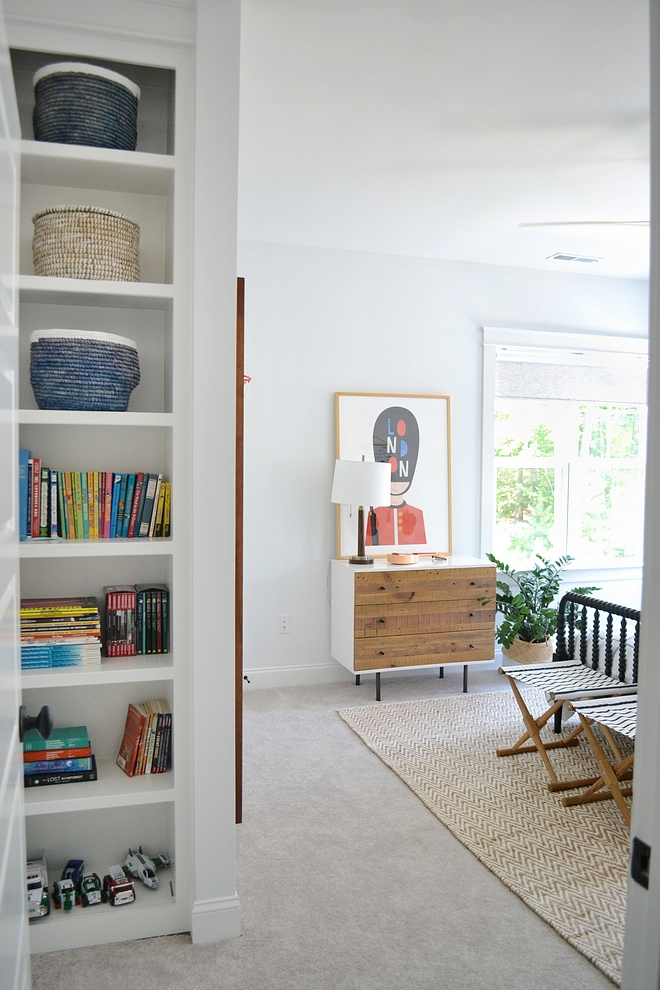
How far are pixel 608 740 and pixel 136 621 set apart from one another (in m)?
Answer: 1.86

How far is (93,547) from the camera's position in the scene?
85.6 inches

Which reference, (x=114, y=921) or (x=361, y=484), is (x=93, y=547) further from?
(x=361, y=484)

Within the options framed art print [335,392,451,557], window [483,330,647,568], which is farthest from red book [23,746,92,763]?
window [483,330,647,568]

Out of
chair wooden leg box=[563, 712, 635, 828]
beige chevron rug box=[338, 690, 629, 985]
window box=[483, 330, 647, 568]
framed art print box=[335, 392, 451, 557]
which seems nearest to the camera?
beige chevron rug box=[338, 690, 629, 985]

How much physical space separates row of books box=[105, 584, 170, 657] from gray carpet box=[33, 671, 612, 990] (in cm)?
84

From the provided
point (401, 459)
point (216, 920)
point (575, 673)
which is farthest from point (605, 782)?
point (401, 459)

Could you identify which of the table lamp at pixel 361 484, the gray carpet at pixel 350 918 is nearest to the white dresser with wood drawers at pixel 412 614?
the table lamp at pixel 361 484

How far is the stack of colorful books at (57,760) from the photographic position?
223cm

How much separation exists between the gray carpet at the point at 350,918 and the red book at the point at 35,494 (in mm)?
1200

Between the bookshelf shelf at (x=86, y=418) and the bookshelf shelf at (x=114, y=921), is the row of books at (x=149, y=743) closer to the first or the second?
the bookshelf shelf at (x=114, y=921)

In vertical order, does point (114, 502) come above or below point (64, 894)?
above

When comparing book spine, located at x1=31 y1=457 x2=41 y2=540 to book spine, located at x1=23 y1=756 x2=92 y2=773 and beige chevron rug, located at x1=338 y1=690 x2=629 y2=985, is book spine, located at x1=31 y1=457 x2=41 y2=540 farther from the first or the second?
beige chevron rug, located at x1=338 y1=690 x2=629 y2=985

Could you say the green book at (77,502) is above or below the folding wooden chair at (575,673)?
above

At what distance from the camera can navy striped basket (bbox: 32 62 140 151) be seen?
208 cm
